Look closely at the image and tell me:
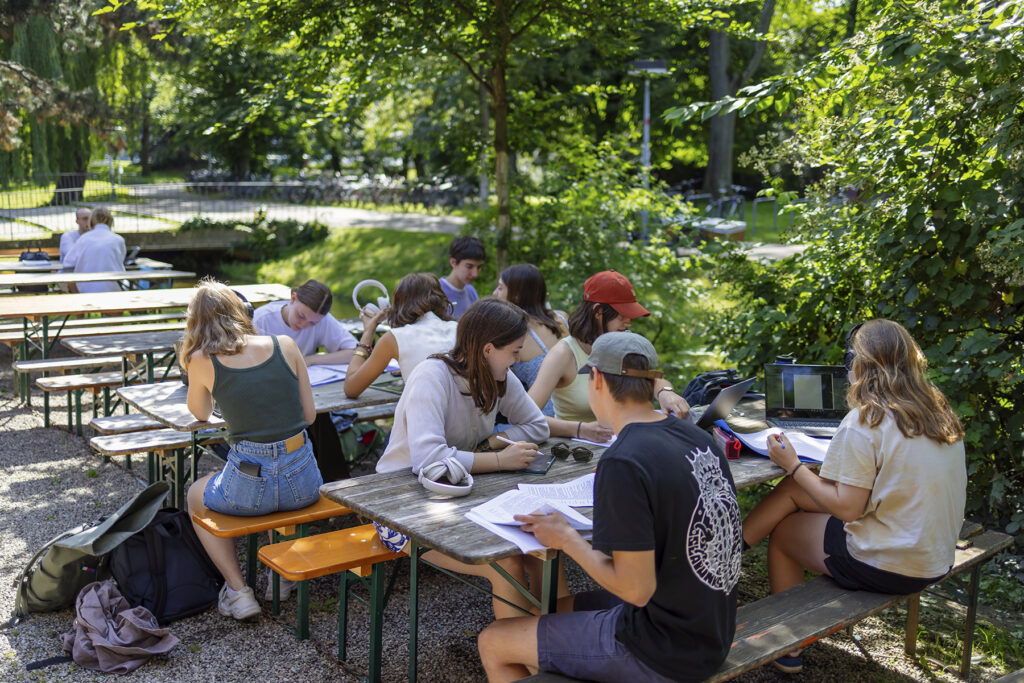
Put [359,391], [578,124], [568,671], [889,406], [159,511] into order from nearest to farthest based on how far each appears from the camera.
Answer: [568,671] < [889,406] < [159,511] < [359,391] < [578,124]

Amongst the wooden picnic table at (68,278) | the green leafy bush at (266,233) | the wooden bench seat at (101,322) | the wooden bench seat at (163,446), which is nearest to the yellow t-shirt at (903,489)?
the wooden bench seat at (163,446)

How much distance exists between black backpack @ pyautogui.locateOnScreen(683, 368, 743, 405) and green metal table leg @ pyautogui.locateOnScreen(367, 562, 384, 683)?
174cm

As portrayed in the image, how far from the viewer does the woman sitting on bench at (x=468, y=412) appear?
3.17 metres

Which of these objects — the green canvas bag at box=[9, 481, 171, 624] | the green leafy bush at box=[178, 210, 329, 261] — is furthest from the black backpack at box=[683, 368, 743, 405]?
the green leafy bush at box=[178, 210, 329, 261]

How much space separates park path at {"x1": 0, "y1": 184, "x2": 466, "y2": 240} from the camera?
1800 cm

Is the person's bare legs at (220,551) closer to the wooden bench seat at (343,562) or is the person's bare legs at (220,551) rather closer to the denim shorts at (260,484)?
the denim shorts at (260,484)

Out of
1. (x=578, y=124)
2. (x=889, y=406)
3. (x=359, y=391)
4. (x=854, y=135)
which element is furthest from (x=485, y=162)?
(x=889, y=406)

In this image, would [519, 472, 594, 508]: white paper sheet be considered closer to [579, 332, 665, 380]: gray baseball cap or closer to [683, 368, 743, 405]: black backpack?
[579, 332, 665, 380]: gray baseball cap

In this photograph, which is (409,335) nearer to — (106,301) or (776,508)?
(776,508)

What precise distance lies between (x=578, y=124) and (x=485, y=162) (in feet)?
5.58

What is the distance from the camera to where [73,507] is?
5320 millimetres

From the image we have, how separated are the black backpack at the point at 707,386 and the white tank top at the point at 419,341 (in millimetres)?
1184

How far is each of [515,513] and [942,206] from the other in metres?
3.20

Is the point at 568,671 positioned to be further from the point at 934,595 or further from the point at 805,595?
the point at 934,595
